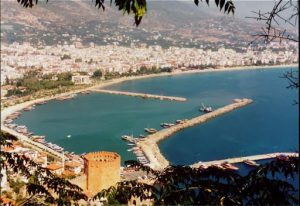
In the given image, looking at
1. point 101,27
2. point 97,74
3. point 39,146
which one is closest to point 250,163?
point 39,146

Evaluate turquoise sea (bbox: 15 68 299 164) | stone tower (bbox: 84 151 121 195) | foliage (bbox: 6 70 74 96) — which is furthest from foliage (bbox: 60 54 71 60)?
stone tower (bbox: 84 151 121 195)

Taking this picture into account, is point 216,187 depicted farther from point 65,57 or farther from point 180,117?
point 65,57

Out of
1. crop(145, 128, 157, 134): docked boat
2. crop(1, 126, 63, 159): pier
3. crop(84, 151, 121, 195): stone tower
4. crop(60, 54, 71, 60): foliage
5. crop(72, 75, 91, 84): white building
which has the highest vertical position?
crop(84, 151, 121, 195): stone tower

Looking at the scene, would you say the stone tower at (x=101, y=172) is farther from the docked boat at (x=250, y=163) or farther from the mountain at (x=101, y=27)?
the mountain at (x=101, y=27)

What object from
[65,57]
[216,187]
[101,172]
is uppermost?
[216,187]

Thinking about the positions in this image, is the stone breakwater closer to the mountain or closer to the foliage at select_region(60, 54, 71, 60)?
the foliage at select_region(60, 54, 71, 60)

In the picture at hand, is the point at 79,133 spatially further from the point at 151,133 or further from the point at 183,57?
the point at 183,57

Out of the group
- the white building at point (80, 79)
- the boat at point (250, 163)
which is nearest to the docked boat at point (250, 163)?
the boat at point (250, 163)
